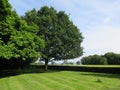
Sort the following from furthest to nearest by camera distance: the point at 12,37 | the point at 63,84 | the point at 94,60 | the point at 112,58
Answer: the point at 94,60 < the point at 112,58 < the point at 12,37 < the point at 63,84

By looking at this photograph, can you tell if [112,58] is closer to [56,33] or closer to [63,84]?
[56,33]

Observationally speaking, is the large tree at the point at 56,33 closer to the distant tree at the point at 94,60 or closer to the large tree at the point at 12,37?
the large tree at the point at 12,37

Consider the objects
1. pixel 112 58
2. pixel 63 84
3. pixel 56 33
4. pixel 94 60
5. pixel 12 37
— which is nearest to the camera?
pixel 63 84

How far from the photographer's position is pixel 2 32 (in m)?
35.9

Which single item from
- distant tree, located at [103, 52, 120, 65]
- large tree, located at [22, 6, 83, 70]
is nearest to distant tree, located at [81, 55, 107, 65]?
distant tree, located at [103, 52, 120, 65]

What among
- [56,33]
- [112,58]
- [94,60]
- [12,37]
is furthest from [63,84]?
[94,60]

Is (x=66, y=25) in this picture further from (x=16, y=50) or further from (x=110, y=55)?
(x=110, y=55)

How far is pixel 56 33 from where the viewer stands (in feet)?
187


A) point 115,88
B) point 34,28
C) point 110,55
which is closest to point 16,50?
point 34,28

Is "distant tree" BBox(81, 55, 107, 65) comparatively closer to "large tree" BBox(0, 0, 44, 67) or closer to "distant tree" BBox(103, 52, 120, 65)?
"distant tree" BBox(103, 52, 120, 65)

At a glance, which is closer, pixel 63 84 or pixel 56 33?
pixel 63 84

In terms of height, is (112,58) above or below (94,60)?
above

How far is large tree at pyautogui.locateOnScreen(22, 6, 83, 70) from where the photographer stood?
187 feet

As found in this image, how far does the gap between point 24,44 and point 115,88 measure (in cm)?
1964
